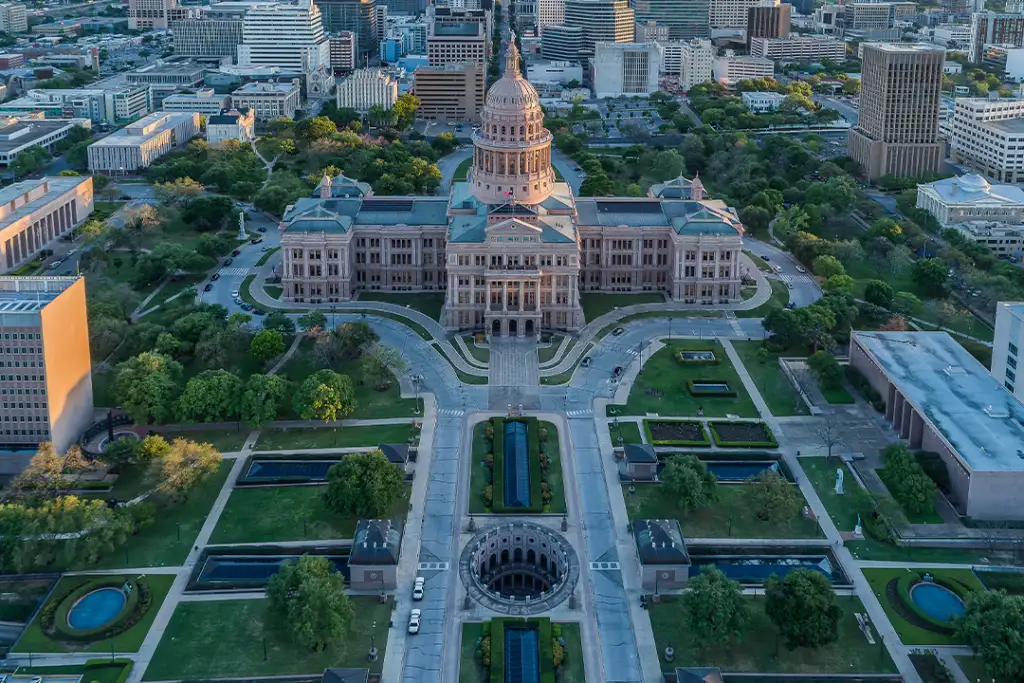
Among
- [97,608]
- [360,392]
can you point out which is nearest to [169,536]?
[97,608]

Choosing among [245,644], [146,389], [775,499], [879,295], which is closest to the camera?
[245,644]

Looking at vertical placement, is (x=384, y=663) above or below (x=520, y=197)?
below

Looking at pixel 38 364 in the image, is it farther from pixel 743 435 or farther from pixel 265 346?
pixel 743 435

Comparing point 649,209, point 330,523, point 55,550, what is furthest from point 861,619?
point 649,209

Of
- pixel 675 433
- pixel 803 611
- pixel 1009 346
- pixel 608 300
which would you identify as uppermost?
pixel 1009 346

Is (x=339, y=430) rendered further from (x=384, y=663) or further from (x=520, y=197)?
(x=520, y=197)

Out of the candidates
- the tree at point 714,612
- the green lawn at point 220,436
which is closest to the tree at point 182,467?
the green lawn at point 220,436

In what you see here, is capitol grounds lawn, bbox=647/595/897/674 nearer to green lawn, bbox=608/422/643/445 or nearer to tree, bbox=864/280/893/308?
green lawn, bbox=608/422/643/445
